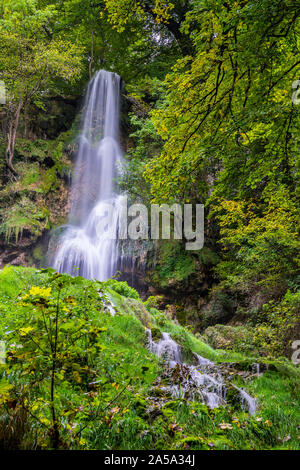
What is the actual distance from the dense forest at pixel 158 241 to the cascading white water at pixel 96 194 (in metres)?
0.15

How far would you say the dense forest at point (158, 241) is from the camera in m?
2.11

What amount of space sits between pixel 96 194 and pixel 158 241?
17.8 ft

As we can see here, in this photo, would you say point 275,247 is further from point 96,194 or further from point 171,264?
point 96,194

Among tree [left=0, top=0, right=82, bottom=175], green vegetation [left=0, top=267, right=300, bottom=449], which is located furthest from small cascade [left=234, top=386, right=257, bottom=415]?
tree [left=0, top=0, right=82, bottom=175]

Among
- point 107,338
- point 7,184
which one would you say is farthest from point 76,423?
point 7,184

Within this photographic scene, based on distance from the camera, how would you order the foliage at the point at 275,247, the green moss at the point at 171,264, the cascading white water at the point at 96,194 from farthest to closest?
the cascading white water at the point at 96,194
the green moss at the point at 171,264
the foliage at the point at 275,247

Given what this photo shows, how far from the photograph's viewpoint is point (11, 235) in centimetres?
1348

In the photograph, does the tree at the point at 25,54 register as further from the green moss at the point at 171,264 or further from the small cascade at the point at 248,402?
the small cascade at the point at 248,402

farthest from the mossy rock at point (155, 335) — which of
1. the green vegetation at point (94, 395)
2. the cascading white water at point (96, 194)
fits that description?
the cascading white water at point (96, 194)

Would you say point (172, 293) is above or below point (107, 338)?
above

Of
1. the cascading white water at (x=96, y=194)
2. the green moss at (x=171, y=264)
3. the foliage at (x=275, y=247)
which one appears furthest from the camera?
the cascading white water at (x=96, y=194)

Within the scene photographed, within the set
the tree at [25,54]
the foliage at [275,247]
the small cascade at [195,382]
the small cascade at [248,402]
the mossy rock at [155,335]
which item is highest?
the tree at [25,54]

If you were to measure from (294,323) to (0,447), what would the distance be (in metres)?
6.74

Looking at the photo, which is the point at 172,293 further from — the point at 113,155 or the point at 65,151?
the point at 65,151
